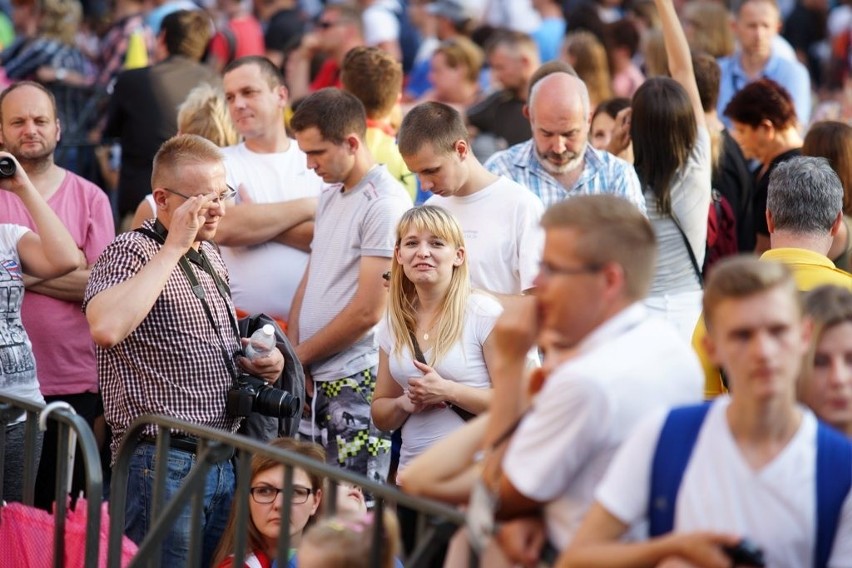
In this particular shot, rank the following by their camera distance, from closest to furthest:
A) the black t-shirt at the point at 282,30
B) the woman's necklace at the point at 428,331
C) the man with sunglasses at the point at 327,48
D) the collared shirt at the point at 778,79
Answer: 1. the woman's necklace at the point at 428,331
2. the collared shirt at the point at 778,79
3. the man with sunglasses at the point at 327,48
4. the black t-shirt at the point at 282,30

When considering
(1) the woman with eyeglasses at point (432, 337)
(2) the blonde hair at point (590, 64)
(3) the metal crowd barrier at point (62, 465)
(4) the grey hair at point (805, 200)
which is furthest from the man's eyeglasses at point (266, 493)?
(2) the blonde hair at point (590, 64)

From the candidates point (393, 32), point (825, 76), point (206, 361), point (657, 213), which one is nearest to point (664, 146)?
point (657, 213)

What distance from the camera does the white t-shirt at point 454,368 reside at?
455cm

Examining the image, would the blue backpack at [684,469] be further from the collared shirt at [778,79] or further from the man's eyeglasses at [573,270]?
the collared shirt at [778,79]

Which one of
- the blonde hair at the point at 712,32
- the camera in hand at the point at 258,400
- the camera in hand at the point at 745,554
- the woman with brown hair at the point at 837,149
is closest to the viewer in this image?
the camera in hand at the point at 745,554

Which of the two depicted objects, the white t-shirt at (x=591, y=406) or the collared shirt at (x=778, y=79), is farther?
the collared shirt at (x=778, y=79)

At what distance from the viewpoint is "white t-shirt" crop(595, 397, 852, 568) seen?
246cm

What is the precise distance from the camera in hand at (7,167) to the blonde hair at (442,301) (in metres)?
1.45

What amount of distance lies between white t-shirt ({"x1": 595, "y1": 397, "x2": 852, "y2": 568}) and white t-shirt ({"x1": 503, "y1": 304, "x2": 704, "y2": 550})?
0.08 m

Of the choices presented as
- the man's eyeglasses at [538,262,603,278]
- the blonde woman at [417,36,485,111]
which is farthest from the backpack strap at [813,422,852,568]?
the blonde woman at [417,36,485,111]

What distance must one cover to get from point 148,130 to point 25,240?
2.28 metres

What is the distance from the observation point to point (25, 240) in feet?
16.8

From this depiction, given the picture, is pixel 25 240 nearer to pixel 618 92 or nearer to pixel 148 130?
pixel 148 130

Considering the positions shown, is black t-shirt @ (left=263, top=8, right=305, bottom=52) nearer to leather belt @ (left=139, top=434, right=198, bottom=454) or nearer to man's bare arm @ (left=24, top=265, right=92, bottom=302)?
man's bare arm @ (left=24, top=265, right=92, bottom=302)
